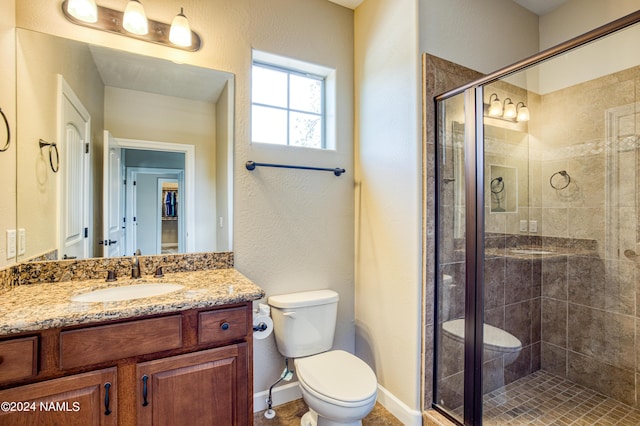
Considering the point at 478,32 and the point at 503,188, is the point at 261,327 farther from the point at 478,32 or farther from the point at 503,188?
the point at 478,32

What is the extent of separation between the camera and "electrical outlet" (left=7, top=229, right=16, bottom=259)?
1276 mm

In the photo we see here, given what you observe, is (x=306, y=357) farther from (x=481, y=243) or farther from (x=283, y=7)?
(x=283, y=7)

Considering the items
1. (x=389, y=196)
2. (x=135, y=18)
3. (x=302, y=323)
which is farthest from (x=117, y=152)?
(x=389, y=196)

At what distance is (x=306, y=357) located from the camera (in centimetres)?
174

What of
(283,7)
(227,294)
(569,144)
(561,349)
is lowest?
(561,349)

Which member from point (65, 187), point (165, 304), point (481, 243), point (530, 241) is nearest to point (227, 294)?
point (165, 304)

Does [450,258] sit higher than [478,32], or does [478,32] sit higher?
[478,32]

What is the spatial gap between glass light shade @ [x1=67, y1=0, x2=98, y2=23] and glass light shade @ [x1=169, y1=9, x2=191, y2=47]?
1.09ft

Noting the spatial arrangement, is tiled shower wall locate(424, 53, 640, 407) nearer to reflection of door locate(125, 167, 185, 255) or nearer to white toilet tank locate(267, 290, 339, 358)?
white toilet tank locate(267, 290, 339, 358)

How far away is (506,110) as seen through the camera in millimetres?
1882

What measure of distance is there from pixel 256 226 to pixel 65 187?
0.97m

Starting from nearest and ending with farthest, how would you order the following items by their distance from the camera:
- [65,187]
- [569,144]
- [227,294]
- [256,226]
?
[227,294]
[65,187]
[256,226]
[569,144]

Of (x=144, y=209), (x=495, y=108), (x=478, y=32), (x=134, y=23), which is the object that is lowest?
(x=144, y=209)

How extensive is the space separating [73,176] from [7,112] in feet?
1.14
